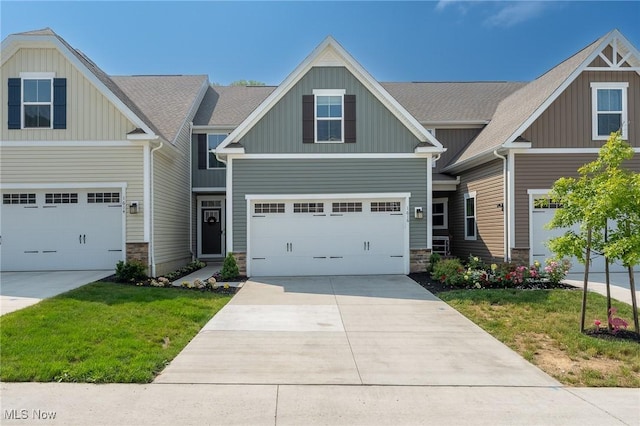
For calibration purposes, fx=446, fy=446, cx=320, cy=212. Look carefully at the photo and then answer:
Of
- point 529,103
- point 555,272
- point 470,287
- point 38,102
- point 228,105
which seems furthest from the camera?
point 228,105

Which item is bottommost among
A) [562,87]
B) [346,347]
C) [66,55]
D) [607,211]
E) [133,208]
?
[346,347]

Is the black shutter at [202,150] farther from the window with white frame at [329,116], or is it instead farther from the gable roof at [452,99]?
the gable roof at [452,99]

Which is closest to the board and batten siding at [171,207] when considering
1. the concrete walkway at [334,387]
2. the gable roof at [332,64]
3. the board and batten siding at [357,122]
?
the gable roof at [332,64]

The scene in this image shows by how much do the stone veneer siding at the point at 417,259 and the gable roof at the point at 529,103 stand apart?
A: 369 cm

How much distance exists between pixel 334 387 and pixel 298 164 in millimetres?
9025

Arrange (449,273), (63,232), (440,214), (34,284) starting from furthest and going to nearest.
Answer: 1. (440,214)
2. (63,232)
3. (449,273)
4. (34,284)

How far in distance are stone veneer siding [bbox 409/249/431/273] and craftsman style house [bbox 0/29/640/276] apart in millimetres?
39

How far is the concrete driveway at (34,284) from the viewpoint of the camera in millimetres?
8594

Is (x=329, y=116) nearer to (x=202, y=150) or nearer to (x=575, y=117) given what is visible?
(x=202, y=150)

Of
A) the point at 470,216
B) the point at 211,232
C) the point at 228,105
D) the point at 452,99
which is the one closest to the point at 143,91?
the point at 228,105

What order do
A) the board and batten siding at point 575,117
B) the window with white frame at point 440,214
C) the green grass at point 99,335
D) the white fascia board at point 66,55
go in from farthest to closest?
the window with white frame at point 440,214, the board and batten siding at point 575,117, the white fascia board at point 66,55, the green grass at point 99,335

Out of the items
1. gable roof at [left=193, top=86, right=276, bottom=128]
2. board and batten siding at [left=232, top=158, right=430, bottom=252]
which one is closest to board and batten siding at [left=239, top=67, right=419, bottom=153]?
board and batten siding at [left=232, top=158, right=430, bottom=252]

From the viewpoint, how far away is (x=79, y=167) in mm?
12727

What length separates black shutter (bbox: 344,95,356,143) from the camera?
13352mm
